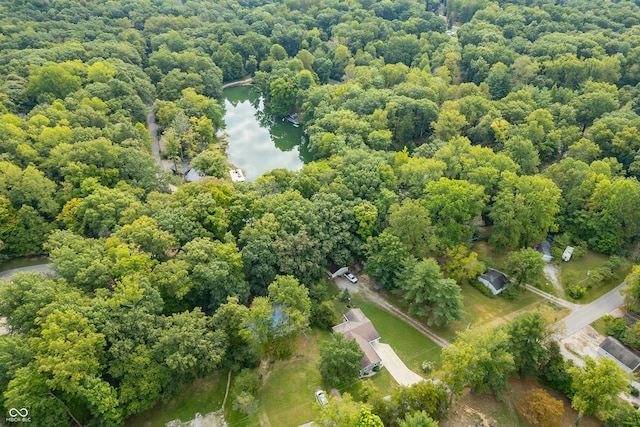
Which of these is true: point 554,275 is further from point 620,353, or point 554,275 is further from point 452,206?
point 452,206

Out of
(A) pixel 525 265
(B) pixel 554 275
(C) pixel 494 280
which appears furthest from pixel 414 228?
(B) pixel 554 275

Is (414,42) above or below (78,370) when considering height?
above

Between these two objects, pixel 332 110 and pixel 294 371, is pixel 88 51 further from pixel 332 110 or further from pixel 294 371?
pixel 294 371

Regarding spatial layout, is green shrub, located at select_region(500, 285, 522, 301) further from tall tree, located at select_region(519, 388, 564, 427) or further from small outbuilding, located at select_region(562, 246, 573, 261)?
tall tree, located at select_region(519, 388, 564, 427)

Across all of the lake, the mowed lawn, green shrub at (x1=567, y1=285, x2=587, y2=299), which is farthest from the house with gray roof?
the lake

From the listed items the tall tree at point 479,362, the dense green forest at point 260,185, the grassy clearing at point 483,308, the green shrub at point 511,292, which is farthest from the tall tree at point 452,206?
the tall tree at point 479,362

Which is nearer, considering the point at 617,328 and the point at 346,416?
the point at 346,416

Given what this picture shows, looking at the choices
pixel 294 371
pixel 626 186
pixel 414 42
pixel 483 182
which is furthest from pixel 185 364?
pixel 414 42
